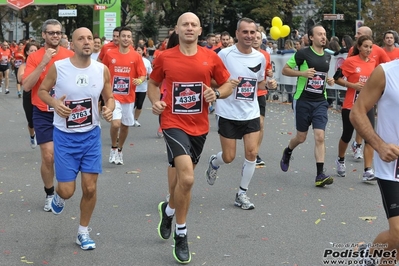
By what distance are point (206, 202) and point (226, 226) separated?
1193 millimetres

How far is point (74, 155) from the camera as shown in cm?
634

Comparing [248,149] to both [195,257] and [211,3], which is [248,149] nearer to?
[195,257]

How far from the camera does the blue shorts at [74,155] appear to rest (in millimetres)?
6324

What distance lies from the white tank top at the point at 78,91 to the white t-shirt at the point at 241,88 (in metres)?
2.13

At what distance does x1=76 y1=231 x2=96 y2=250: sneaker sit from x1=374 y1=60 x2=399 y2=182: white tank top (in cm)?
267

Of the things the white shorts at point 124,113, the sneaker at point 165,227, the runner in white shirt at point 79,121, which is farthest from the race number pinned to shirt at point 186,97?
the white shorts at point 124,113

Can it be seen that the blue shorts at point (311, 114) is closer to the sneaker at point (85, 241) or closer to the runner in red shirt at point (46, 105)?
the runner in red shirt at point (46, 105)

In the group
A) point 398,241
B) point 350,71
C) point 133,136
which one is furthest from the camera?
point 133,136

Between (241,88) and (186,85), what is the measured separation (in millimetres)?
2008

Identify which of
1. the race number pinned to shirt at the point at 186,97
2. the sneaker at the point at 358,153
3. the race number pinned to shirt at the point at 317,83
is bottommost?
the sneaker at the point at 358,153

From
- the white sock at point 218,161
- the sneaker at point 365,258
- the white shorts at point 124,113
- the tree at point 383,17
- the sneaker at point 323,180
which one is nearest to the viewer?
the sneaker at point 365,258

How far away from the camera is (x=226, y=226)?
7055 mm

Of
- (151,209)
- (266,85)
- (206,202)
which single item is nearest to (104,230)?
(151,209)

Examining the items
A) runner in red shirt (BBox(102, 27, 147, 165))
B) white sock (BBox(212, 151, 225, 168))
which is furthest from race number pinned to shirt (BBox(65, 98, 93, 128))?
runner in red shirt (BBox(102, 27, 147, 165))
